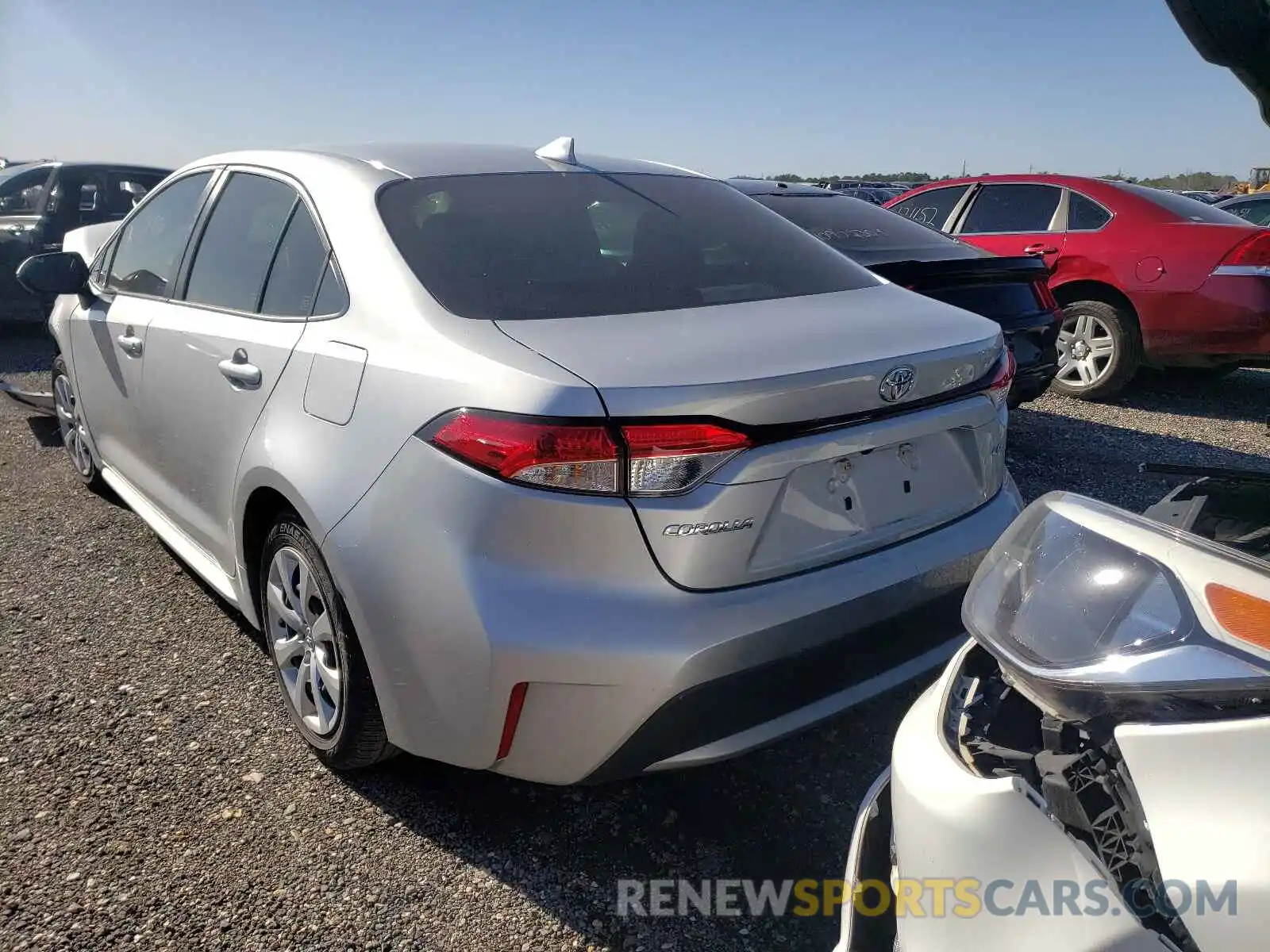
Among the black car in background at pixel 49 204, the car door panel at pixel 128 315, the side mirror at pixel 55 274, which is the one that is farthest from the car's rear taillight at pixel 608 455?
the black car in background at pixel 49 204

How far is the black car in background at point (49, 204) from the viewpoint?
28.5ft

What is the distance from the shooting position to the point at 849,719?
9.25 ft

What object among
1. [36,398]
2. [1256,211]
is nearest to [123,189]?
[36,398]

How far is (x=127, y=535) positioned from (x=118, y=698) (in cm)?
151

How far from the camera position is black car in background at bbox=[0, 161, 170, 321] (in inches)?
342

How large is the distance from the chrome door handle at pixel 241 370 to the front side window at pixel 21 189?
324 inches

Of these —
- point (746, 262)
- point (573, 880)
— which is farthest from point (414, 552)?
point (746, 262)

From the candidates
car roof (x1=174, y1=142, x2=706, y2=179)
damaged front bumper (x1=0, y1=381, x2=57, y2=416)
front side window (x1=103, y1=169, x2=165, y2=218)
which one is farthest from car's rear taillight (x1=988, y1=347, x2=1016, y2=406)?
front side window (x1=103, y1=169, x2=165, y2=218)

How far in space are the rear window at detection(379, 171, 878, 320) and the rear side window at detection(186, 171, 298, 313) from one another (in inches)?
19.2

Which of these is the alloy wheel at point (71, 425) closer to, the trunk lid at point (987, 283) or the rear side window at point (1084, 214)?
the trunk lid at point (987, 283)

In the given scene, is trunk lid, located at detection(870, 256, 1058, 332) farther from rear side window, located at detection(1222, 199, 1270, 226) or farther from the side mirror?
rear side window, located at detection(1222, 199, 1270, 226)

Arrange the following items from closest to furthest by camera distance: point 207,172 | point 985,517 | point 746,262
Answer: point 985,517 < point 746,262 < point 207,172

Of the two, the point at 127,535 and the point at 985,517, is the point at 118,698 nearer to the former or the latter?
the point at 127,535

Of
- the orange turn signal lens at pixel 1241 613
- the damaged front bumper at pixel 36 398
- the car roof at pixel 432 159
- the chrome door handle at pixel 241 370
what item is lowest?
the damaged front bumper at pixel 36 398
